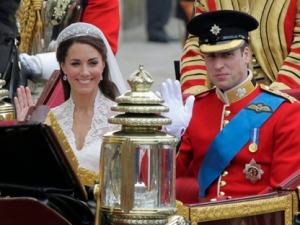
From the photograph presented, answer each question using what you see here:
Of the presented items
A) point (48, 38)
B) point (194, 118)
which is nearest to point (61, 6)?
point (48, 38)

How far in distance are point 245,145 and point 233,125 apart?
0.35ft

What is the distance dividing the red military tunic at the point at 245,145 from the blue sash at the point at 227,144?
0.05 feet

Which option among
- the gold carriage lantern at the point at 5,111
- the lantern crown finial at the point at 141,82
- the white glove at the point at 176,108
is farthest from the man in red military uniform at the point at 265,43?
the lantern crown finial at the point at 141,82

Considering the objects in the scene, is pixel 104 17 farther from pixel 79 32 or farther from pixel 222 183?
pixel 222 183

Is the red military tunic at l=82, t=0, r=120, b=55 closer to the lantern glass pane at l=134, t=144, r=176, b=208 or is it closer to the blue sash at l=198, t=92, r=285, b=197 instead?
the blue sash at l=198, t=92, r=285, b=197

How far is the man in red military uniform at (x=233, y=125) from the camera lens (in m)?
5.71

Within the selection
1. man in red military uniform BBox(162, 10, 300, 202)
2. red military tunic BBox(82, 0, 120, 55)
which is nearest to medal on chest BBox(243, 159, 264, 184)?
man in red military uniform BBox(162, 10, 300, 202)

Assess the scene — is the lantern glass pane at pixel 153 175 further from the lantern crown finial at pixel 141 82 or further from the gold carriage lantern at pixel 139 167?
the lantern crown finial at pixel 141 82

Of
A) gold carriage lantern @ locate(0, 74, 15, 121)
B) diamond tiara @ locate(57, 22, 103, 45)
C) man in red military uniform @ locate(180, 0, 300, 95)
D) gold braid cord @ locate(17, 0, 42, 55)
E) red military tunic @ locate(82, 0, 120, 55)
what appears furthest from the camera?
gold braid cord @ locate(17, 0, 42, 55)

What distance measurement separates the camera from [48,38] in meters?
8.03

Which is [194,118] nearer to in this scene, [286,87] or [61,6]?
[286,87]

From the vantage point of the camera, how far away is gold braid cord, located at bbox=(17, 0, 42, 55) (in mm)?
8055

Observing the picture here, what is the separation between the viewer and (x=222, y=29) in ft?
19.7

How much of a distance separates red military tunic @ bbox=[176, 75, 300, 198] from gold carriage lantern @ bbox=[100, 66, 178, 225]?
1.15m
